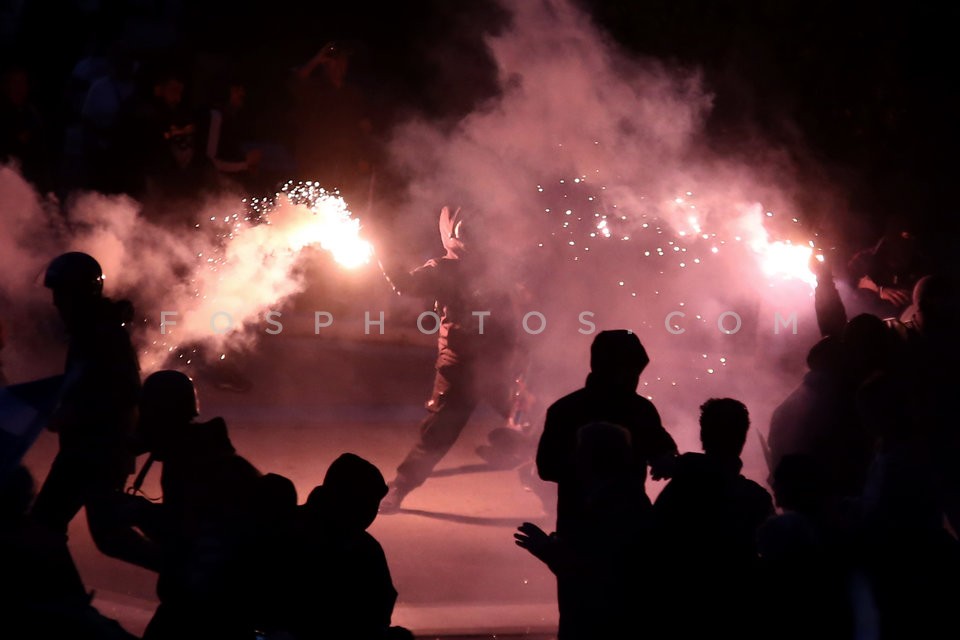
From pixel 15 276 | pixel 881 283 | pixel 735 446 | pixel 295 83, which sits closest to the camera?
pixel 735 446

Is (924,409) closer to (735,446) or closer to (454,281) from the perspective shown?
(735,446)

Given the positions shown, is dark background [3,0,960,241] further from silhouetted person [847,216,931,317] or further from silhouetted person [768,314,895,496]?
silhouetted person [768,314,895,496]

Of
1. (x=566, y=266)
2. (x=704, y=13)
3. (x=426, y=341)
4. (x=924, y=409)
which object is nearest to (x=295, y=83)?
(x=426, y=341)

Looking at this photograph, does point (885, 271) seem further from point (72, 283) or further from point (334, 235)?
point (72, 283)

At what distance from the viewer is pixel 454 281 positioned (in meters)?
6.93

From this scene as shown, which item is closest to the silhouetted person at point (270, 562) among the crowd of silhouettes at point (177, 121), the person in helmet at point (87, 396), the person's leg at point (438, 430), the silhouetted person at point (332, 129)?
the person in helmet at point (87, 396)

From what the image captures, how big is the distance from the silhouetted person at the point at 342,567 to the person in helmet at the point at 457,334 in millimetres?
3590

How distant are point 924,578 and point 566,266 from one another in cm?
468

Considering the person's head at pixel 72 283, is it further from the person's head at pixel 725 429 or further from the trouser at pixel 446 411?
the trouser at pixel 446 411

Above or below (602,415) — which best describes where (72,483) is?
below

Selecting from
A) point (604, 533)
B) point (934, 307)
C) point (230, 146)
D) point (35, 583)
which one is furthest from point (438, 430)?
point (230, 146)

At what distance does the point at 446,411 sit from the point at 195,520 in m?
3.68

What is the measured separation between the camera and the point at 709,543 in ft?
11.7

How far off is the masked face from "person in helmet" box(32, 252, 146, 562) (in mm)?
2552
